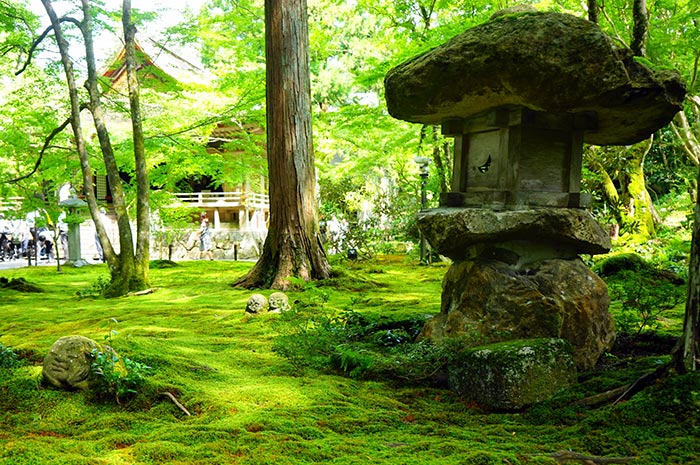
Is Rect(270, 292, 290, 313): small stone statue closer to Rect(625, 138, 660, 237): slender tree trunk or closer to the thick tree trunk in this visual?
the thick tree trunk

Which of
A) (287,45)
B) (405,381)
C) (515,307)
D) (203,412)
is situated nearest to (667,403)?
(515,307)

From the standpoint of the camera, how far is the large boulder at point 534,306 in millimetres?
3869

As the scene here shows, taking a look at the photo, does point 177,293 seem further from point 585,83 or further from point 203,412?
point 585,83

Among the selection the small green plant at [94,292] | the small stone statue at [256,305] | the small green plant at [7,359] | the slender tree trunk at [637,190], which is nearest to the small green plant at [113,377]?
the small green plant at [7,359]

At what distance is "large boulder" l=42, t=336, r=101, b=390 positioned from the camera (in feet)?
10.2

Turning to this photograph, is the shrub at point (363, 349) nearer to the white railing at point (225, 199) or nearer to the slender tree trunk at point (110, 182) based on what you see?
the slender tree trunk at point (110, 182)

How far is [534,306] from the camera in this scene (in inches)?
153

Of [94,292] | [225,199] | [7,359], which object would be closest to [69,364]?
[7,359]

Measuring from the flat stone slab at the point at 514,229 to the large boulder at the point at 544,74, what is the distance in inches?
32.3

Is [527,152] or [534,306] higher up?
[527,152]

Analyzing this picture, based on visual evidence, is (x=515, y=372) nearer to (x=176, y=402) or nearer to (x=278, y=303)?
(x=176, y=402)

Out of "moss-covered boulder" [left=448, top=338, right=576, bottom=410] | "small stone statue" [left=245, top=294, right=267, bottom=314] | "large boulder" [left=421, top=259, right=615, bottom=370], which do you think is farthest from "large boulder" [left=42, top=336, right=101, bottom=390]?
"small stone statue" [left=245, top=294, right=267, bottom=314]

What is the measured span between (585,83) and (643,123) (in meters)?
1.03

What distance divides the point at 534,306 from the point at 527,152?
1255 millimetres
